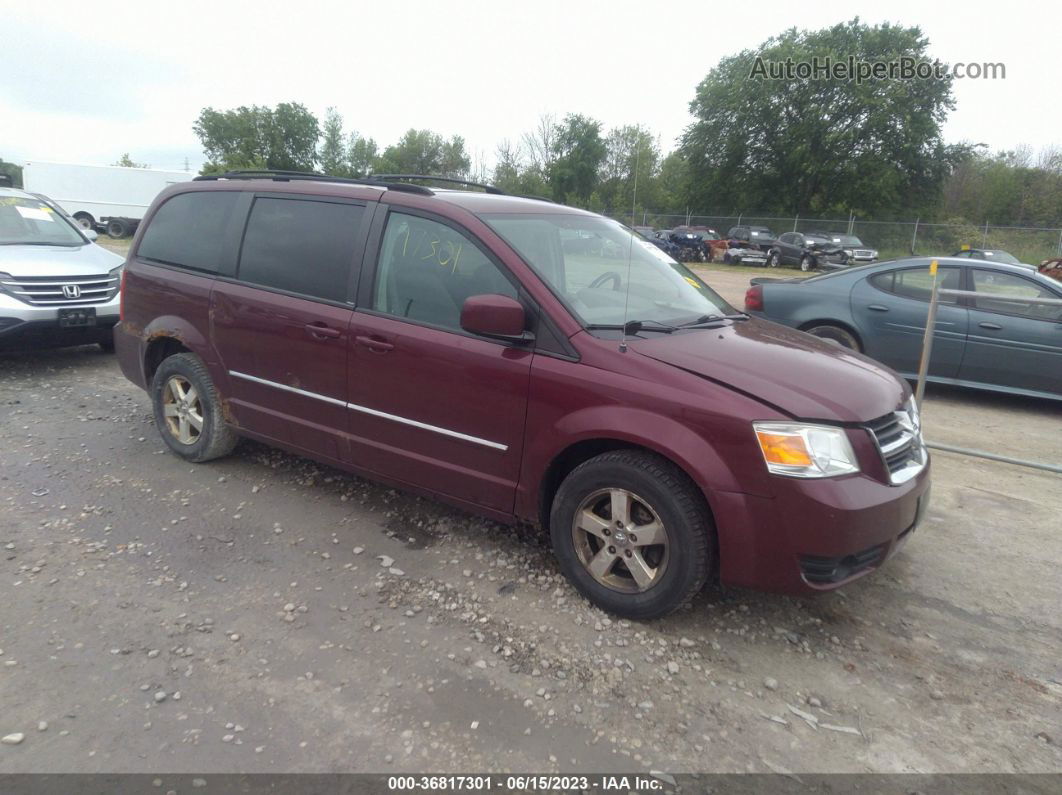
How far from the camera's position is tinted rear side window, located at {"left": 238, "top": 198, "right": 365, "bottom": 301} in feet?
12.8

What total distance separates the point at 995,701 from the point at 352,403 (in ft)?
10.4

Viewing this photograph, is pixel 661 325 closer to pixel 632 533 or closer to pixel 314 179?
pixel 632 533

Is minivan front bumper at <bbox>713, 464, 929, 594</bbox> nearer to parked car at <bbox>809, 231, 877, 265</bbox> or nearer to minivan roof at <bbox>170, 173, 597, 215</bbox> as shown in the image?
minivan roof at <bbox>170, 173, 597, 215</bbox>

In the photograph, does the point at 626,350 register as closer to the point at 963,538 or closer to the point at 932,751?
the point at 932,751

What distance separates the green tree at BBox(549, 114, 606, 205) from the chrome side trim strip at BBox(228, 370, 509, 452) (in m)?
15.3

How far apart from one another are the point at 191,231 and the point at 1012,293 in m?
7.29

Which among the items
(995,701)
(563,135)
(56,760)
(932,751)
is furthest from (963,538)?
(563,135)

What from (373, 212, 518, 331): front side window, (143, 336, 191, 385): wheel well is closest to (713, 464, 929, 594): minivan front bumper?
(373, 212, 518, 331): front side window

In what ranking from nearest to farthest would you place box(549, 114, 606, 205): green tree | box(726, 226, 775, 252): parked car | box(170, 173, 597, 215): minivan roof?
box(170, 173, 597, 215): minivan roof, box(549, 114, 606, 205): green tree, box(726, 226, 775, 252): parked car

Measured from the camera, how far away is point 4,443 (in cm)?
505

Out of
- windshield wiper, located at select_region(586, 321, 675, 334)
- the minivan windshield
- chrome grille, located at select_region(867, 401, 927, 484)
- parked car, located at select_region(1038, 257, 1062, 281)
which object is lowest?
chrome grille, located at select_region(867, 401, 927, 484)

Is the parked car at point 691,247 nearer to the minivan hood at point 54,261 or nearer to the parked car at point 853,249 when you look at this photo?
the parked car at point 853,249

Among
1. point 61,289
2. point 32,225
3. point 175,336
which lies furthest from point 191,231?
point 32,225

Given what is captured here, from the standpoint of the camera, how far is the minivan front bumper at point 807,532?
9.06ft
